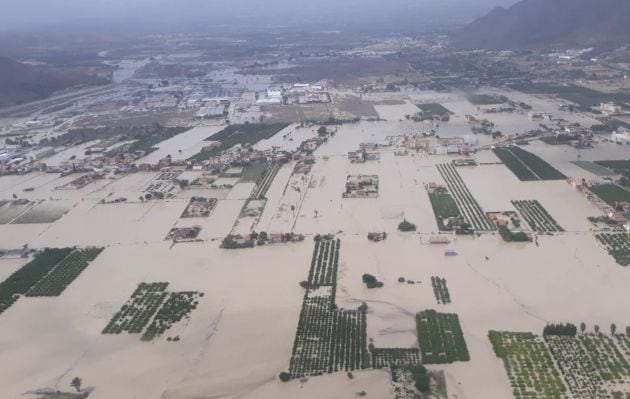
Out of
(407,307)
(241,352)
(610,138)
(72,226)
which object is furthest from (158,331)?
(610,138)

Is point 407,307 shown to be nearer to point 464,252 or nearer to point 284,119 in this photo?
point 464,252

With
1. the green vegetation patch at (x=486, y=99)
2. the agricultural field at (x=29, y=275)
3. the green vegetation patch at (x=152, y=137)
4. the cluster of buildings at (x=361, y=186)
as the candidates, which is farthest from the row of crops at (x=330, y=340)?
the green vegetation patch at (x=486, y=99)

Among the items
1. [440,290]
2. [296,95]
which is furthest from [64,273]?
[296,95]

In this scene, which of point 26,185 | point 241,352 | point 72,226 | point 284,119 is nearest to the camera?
point 241,352

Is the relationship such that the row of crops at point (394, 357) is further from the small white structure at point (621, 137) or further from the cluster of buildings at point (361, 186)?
the small white structure at point (621, 137)

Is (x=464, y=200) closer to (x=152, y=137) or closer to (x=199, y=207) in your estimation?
(x=199, y=207)

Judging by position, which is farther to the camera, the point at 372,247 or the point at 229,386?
the point at 372,247

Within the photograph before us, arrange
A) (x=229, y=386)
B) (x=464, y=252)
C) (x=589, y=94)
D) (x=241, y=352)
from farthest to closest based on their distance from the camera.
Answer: (x=589, y=94)
(x=464, y=252)
(x=241, y=352)
(x=229, y=386)
